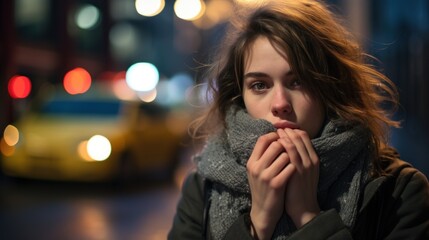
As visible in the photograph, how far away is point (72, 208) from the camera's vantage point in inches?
365

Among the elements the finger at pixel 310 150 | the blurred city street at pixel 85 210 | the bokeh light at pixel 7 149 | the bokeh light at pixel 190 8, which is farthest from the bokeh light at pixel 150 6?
the finger at pixel 310 150

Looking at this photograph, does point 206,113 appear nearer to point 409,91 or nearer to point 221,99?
point 221,99

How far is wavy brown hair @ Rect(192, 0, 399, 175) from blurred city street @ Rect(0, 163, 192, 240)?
211 inches

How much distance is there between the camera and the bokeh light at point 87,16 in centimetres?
2794

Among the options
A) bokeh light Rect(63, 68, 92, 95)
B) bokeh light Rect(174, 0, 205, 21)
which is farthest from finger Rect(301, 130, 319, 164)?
bokeh light Rect(63, 68, 92, 95)

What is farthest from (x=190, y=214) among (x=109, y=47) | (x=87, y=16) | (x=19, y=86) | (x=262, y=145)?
(x=109, y=47)

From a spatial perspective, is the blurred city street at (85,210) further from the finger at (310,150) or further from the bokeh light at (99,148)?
the finger at (310,150)

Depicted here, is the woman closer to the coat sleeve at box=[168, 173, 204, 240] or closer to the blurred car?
the coat sleeve at box=[168, 173, 204, 240]

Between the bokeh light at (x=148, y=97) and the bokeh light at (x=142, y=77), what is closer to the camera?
the bokeh light at (x=148, y=97)

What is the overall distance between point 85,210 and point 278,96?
762 cm

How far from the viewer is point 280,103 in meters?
1.84

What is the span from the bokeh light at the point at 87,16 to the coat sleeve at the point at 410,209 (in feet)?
86.9

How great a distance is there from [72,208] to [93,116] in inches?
115

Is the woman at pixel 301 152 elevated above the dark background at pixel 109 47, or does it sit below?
below
